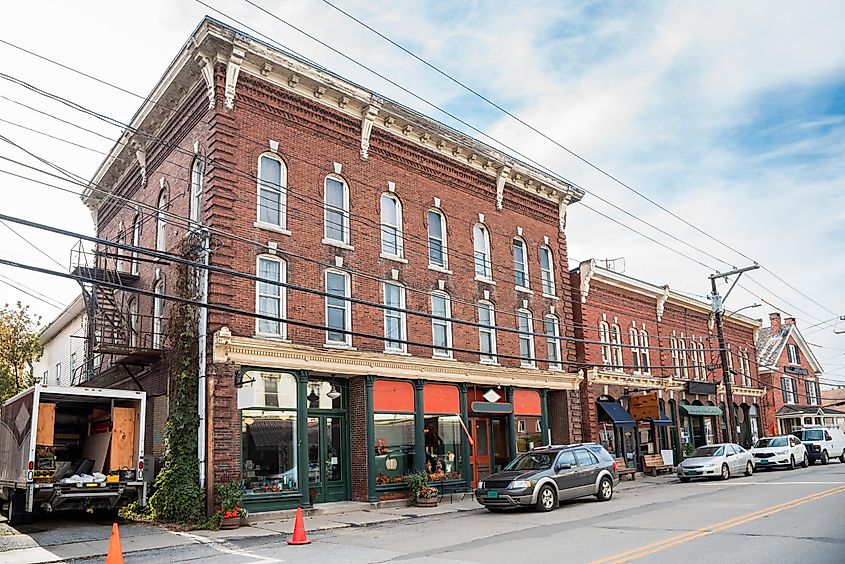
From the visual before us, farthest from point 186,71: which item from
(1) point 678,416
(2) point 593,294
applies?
(1) point 678,416

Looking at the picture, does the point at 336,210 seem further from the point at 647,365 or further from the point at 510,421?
the point at 647,365

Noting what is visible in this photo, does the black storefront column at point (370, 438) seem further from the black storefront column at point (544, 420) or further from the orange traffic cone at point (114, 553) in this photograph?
the orange traffic cone at point (114, 553)

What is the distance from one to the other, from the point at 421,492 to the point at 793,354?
45617 mm

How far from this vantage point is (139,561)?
1248 cm

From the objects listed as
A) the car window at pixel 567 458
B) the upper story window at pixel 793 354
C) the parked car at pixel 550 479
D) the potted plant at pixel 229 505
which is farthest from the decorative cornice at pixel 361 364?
the upper story window at pixel 793 354

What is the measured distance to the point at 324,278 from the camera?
67.4 ft

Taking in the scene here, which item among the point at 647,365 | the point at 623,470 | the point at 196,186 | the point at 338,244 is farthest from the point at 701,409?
the point at 196,186

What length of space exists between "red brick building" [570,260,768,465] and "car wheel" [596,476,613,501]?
19.9 feet

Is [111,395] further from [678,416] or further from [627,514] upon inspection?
[678,416]

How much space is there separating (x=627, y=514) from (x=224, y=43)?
15146mm

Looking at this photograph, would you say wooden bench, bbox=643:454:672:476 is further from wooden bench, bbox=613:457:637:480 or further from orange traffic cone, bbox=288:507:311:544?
orange traffic cone, bbox=288:507:311:544

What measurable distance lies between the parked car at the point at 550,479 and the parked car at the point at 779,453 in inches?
588

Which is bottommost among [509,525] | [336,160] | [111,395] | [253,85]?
[509,525]

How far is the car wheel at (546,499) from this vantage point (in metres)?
18.4
